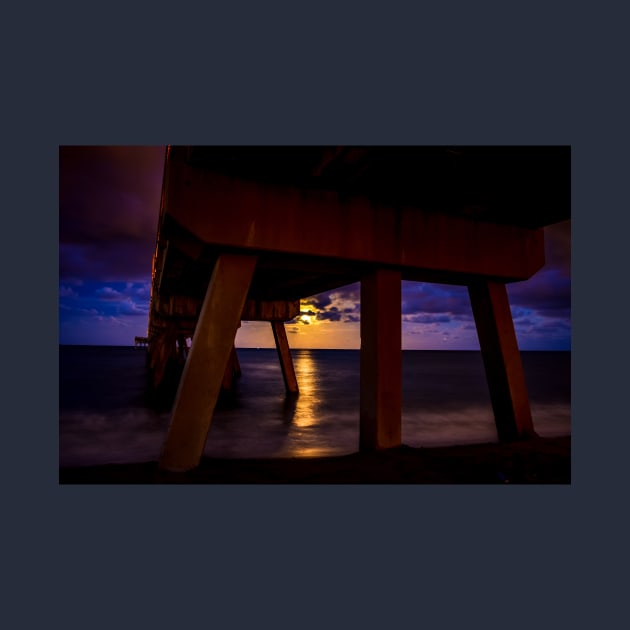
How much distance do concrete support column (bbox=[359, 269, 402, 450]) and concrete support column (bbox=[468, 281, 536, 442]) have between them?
2078 millimetres

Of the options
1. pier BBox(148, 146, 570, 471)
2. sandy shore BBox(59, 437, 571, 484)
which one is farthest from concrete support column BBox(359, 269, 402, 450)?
sandy shore BBox(59, 437, 571, 484)

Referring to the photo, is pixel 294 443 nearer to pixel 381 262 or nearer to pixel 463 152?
pixel 381 262

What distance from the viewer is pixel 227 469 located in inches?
190

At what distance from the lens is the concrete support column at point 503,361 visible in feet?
23.0

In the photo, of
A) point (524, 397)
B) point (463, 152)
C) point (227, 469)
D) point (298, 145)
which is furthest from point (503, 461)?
point (298, 145)

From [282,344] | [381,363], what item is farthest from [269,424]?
[381,363]

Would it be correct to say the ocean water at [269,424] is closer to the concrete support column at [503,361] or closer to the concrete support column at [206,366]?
the concrete support column at [503,361]

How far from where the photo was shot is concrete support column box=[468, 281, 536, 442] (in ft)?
23.0

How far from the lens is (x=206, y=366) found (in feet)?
16.5

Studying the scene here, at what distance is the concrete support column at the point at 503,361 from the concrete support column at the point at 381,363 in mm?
2078

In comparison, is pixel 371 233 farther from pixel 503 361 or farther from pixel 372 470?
pixel 503 361

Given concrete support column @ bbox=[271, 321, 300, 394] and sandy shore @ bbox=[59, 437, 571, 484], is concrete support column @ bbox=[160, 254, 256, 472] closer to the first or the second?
sandy shore @ bbox=[59, 437, 571, 484]

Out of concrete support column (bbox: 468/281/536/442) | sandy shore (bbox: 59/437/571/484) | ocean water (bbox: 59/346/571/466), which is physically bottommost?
ocean water (bbox: 59/346/571/466)

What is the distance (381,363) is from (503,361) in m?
2.61
